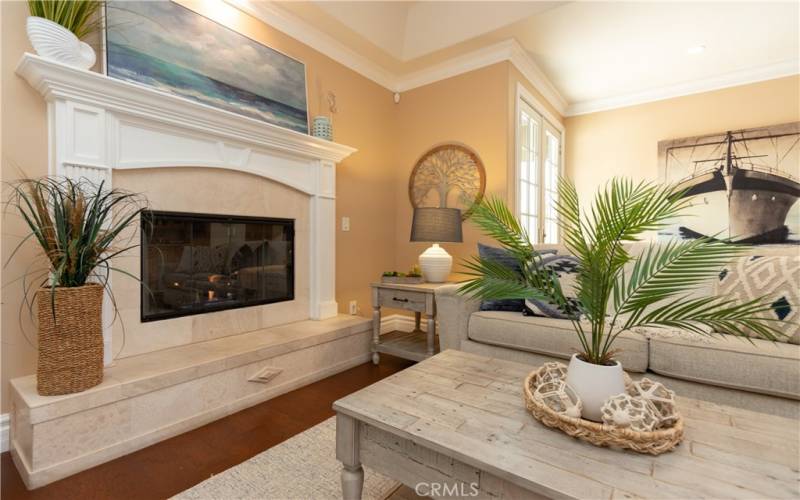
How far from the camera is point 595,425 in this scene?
2.85 feet

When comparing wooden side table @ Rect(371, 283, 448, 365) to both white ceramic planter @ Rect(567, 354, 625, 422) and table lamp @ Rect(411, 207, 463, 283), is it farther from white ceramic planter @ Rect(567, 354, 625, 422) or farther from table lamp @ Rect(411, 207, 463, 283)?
white ceramic planter @ Rect(567, 354, 625, 422)

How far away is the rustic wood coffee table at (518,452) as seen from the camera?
2.46 ft

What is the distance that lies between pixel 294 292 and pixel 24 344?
1.45 m

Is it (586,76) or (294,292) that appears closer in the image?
(294,292)

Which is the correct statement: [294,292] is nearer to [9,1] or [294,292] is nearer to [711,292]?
[9,1]

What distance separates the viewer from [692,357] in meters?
1.59

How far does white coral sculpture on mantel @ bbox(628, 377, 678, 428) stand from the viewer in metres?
0.93

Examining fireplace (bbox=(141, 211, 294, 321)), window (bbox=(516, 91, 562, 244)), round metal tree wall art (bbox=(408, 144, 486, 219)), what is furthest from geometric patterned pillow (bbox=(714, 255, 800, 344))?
fireplace (bbox=(141, 211, 294, 321))

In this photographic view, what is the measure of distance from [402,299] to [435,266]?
394mm

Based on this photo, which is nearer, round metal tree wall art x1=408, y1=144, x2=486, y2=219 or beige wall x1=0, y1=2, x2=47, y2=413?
beige wall x1=0, y1=2, x2=47, y2=413

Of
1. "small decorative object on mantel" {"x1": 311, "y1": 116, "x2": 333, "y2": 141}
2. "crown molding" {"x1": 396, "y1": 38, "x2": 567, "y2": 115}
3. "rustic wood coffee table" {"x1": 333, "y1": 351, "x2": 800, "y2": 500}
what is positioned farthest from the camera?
"crown molding" {"x1": 396, "y1": 38, "x2": 567, "y2": 115}

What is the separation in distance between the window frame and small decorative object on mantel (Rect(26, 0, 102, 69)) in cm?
291

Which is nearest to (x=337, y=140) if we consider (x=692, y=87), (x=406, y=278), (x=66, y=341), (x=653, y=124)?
(x=406, y=278)

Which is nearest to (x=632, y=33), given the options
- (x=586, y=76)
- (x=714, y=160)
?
(x=586, y=76)
